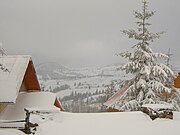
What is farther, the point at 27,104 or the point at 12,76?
the point at 27,104

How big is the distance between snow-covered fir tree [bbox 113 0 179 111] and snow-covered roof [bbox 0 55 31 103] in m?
6.93

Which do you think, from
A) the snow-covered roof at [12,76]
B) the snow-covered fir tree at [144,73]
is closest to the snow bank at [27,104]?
the snow-covered roof at [12,76]

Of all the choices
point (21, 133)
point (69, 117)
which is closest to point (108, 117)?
point (69, 117)

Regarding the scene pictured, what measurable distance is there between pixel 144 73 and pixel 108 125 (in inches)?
304

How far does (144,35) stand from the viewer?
17891 mm

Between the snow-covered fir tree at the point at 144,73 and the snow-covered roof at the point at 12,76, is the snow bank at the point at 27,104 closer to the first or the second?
the snow-covered roof at the point at 12,76

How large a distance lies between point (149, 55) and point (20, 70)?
8.63 m

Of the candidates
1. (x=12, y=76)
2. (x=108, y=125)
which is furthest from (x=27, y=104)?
(x=108, y=125)

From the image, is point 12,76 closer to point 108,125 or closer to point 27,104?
point 27,104

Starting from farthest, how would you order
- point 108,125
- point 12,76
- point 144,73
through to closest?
1. point 144,73
2. point 12,76
3. point 108,125

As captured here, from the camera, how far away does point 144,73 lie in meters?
16.9

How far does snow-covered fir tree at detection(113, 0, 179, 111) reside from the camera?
1677cm

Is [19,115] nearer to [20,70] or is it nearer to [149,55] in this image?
[20,70]

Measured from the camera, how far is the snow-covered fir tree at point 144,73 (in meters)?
16.8
